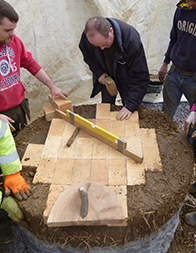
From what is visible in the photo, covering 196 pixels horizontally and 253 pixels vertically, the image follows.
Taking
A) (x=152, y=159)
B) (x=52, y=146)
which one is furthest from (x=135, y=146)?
(x=52, y=146)

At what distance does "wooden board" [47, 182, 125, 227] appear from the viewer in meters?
1.47

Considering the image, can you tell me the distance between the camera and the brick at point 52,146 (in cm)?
208

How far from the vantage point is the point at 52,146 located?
2.17 m

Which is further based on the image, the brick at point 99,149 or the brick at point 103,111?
the brick at point 103,111

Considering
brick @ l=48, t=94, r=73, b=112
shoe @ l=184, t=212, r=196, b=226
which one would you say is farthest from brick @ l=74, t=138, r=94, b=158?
shoe @ l=184, t=212, r=196, b=226

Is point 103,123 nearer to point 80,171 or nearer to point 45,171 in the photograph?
point 80,171

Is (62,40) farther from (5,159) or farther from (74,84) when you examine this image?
(5,159)

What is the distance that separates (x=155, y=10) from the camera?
4258 millimetres

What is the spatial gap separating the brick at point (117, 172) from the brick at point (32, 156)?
0.67 metres

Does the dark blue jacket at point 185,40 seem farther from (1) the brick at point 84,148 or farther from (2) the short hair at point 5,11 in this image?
(2) the short hair at point 5,11

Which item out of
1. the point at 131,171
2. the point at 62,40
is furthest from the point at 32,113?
the point at 131,171

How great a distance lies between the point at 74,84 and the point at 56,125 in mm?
2008

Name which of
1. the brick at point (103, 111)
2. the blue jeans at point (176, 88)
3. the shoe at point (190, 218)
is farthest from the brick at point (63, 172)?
the blue jeans at point (176, 88)

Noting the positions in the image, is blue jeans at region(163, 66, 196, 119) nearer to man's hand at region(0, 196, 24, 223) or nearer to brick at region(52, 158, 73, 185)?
brick at region(52, 158, 73, 185)
